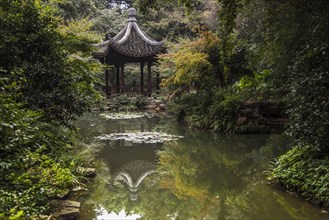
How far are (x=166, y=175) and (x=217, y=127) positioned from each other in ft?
16.7

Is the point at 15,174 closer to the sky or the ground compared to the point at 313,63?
closer to the ground

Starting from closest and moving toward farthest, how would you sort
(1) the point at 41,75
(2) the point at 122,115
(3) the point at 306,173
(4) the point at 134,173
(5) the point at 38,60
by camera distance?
(3) the point at 306,173
(1) the point at 41,75
(5) the point at 38,60
(4) the point at 134,173
(2) the point at 122,115

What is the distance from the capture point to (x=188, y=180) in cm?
667

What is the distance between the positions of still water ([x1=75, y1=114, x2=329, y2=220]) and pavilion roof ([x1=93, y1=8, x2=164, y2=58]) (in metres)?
9.48

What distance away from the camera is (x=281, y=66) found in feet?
20.8

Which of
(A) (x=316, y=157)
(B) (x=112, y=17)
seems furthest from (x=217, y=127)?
(B) (x=112, y=17)

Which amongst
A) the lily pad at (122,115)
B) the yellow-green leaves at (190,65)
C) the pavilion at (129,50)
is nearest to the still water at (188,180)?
the yellow-green leaves at (190,65)

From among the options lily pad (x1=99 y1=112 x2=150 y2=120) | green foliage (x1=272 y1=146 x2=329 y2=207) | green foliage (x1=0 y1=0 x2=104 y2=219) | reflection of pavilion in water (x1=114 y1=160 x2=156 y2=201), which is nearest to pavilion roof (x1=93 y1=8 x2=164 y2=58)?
lily pad (x1=99 y1=112 x2=150 y2=120)

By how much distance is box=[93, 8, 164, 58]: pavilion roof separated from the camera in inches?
793

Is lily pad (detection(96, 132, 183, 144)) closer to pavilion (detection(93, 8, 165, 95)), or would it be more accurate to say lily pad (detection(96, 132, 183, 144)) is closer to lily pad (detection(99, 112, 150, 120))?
lily pad (detection(99, 112, 150, 120))

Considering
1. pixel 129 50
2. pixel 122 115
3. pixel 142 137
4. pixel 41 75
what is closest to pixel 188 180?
pixel 41 75

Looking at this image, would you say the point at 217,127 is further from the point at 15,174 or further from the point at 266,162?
the point at 15,174

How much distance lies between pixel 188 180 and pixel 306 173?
2.26 m

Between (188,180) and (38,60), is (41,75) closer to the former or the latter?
(38,60)
